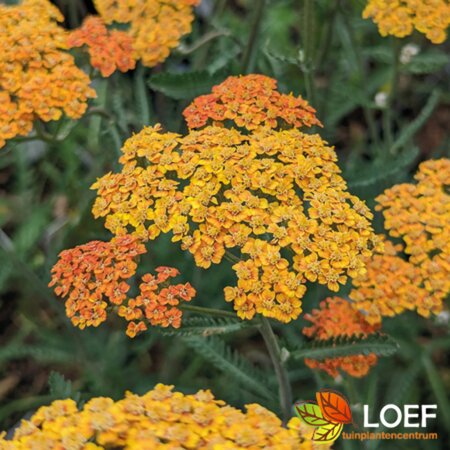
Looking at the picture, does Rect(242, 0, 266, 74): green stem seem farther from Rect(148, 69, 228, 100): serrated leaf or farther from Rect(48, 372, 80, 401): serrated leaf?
Rect(48, 372, 80, 401): serrated leaf

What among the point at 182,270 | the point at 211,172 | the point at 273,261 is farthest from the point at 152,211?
the point at 182,270

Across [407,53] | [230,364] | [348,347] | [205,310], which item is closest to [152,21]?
[407,53]

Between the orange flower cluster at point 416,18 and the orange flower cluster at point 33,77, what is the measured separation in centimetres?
115

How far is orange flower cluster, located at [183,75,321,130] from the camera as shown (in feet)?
7.46

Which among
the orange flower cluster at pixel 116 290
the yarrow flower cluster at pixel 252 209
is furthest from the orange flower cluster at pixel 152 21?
the orange flower cluster at pixel 116 290

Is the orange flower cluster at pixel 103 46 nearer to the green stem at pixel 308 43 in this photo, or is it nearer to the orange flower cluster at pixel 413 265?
the green stem at pixel 308 43

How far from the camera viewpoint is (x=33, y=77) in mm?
2367

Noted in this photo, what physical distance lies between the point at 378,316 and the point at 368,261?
194 mm

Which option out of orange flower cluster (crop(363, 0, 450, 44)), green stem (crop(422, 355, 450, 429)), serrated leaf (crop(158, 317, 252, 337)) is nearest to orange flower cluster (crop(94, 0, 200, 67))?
orange flower cluster (crop(363, 0, 450, 44))

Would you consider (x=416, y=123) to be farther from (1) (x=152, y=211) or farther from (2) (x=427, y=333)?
(1) (x=152, y=211)

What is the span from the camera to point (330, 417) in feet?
7.03

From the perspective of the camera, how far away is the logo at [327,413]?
207 cm

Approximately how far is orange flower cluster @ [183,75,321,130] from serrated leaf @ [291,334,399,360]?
743 mm

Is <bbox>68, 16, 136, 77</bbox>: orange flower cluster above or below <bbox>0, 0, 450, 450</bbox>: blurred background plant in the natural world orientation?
above
